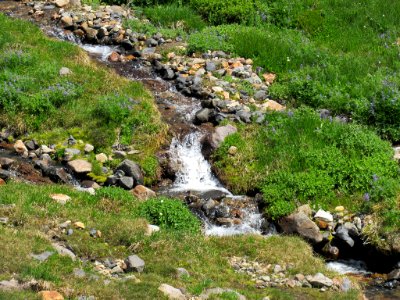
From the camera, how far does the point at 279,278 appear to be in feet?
44.8

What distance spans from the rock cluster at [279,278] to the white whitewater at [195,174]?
2440 millimetres

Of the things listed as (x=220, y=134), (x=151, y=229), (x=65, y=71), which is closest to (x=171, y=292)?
(x=151, y=229)

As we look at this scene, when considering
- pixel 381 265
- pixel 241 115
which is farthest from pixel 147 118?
pixel 381 265

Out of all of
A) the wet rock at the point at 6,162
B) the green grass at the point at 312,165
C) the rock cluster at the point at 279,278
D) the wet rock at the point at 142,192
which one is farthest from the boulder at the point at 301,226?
the wet rock at the point at 6,162

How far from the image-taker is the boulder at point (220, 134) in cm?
1844

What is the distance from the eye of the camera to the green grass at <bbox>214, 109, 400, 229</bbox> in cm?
1686

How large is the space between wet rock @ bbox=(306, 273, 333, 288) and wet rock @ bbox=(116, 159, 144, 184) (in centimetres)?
497

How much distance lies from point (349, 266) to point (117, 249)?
4.95m

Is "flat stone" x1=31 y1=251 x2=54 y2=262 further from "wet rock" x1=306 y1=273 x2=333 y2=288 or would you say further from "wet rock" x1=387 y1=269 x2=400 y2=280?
"wet rock" x1=387 y1=269 x2=400 y2=280

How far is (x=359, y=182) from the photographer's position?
17281 millimetres

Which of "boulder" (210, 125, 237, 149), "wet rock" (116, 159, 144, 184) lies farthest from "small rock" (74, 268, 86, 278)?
"boulder" (210, 125, 237, 149)

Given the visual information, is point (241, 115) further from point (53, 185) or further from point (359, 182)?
point (53, 185)

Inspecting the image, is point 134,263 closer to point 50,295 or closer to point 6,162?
point 50,295

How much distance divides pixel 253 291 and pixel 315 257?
2512mm
